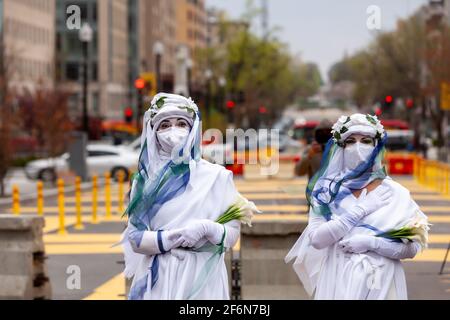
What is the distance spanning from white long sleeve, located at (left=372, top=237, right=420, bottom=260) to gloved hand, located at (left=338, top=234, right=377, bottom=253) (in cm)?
2

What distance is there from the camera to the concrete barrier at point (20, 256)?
14.3m

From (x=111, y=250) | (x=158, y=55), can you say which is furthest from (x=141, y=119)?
(x=111, y=250)

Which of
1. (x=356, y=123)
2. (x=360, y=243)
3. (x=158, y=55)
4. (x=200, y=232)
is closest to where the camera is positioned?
(x=200, y=232)

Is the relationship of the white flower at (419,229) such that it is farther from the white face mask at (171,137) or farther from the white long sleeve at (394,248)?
the white face mask at (171,137)

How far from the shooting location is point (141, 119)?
75250 mm

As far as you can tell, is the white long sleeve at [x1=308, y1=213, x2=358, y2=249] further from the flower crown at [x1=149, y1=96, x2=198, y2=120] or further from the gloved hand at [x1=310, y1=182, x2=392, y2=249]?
the flower crown at [x1=149, y1=96, x2=198, y2=120]

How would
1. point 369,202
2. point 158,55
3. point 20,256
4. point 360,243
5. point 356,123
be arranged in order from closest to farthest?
A: point 360,243 → point 369,202 → point 356,123 → point 20,256 → point 158,55

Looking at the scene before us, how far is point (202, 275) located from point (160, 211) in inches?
16.7

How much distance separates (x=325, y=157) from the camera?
Answer: 821 cm

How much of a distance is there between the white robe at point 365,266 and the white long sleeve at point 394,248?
6cm

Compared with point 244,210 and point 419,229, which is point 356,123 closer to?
point 419,229

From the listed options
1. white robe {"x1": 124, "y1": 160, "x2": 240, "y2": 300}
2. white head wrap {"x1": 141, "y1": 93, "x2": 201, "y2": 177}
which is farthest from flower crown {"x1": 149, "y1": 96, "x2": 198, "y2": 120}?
white robe {"x1": 124, "y1": 160, "x2": 240, "y2": 300}

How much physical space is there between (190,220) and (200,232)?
12cm
